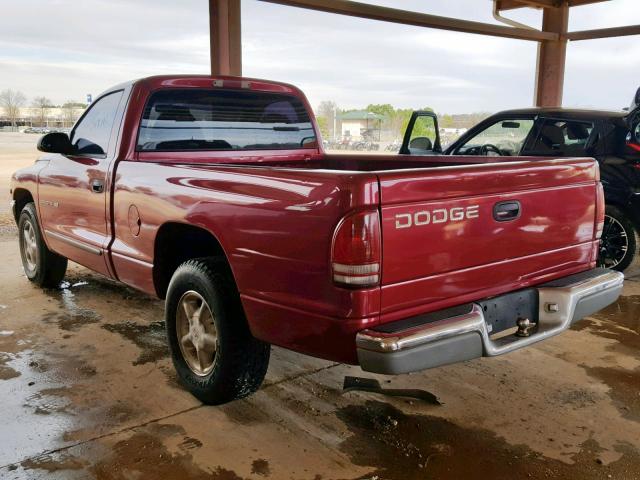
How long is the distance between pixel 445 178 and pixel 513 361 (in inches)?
73.9

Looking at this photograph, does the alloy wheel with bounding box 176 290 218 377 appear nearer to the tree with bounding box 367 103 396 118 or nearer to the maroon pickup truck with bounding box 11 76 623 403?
the maroon pickup truck with bounding box 11 76 623 403

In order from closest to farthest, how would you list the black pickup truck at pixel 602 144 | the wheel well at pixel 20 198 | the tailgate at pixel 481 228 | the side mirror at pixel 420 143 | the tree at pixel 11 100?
1. the tailgate at pixel 481 228
2. the wheel well at pixel 20 198
3. the black pickup truck at pixel 602 144
4. the side mirror at pixel 420 143
5. the tree at pixel 11 100

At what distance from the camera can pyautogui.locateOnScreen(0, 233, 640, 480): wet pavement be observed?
2.56 m

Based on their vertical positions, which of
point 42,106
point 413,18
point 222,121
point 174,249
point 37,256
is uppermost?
point 413,18

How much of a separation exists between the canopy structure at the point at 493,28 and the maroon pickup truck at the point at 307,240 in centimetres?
227

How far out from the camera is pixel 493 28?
919 cm

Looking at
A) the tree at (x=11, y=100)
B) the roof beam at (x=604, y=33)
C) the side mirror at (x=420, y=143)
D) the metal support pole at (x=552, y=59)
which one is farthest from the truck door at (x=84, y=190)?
the roof beam at (x=604, y=33)

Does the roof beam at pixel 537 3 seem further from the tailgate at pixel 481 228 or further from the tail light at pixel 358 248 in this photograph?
the tail light at pixel 358 248

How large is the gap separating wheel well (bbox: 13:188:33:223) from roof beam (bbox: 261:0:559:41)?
329 cm

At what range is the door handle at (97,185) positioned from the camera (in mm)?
3836

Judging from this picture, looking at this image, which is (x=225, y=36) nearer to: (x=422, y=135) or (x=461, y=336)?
(x=422, y=135)

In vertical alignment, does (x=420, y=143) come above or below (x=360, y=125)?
below

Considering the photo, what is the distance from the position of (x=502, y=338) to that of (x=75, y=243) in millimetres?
3114

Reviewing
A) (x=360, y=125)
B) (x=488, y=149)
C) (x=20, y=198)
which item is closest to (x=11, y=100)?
(x=20, y=198)
